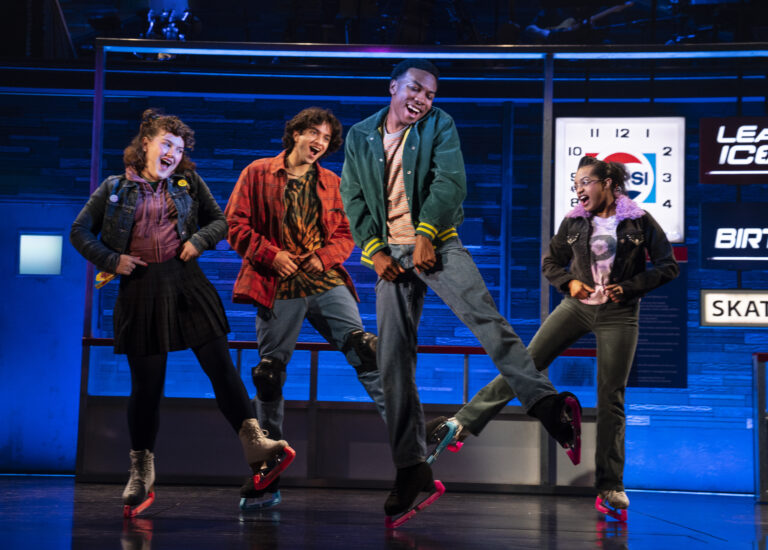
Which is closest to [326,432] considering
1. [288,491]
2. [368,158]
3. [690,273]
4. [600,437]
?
[288,491]

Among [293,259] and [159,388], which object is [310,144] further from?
[159,388]

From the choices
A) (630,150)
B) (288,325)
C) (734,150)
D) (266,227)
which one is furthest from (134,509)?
(734,150)

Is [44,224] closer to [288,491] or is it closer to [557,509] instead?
[288,491]

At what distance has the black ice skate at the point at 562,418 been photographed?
9.97 ft

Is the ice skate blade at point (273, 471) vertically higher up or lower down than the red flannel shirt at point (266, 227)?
lower down

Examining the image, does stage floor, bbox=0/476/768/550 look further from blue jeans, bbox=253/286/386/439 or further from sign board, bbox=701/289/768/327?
sign board, bbox=701/289/768/327

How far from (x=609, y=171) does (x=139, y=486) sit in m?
2.57

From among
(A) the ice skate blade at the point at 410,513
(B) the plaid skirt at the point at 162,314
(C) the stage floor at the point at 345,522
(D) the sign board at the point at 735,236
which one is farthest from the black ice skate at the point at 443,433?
(D) the sign board at the point at 735,236

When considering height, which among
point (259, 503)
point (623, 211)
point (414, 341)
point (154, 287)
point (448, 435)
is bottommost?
point (259, 503)

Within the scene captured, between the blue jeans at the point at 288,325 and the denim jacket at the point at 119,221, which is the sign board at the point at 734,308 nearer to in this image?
the blue jeans at the point at 288,325

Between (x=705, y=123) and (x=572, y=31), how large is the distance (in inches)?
63.6

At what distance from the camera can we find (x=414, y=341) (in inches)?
126

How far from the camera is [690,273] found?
594 centimetres

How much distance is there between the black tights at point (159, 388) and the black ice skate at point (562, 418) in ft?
4.06
